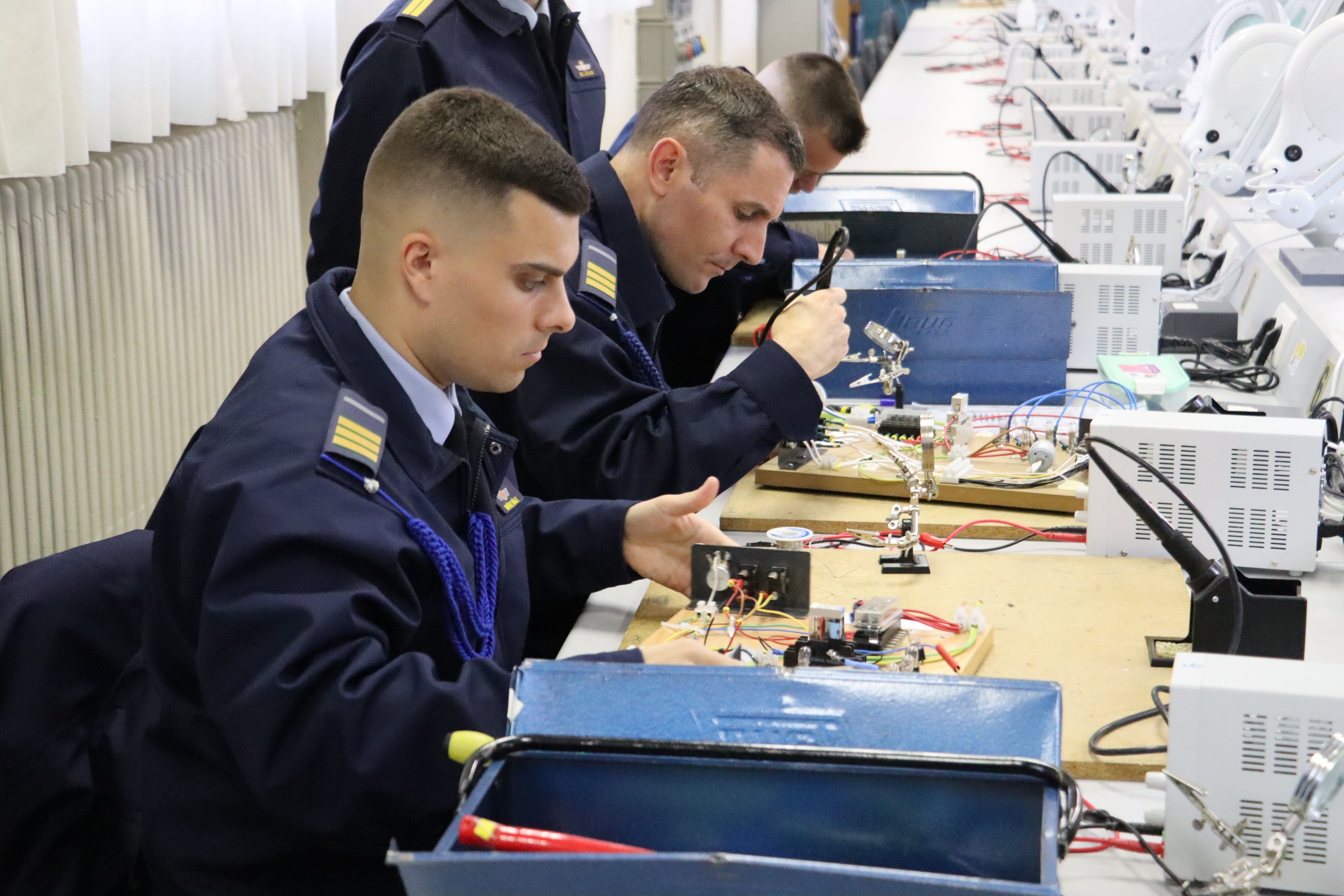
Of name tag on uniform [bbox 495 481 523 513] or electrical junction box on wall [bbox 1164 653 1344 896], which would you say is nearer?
electrical junction box on wall [bbox 1164 653 1344 896]

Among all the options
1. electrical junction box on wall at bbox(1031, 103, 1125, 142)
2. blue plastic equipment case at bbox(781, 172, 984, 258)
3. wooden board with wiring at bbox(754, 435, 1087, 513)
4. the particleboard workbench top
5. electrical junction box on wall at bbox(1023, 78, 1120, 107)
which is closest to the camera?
the particleboard workbench top

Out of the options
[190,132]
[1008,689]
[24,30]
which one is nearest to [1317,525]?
[1008,689]

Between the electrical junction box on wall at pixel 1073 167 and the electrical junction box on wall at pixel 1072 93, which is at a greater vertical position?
the electrical junction box on wall at pixel 1072 93

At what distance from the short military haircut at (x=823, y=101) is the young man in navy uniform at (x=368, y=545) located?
59.5 inches

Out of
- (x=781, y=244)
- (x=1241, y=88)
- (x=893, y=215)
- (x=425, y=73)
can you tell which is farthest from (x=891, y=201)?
(x=425, y=73)

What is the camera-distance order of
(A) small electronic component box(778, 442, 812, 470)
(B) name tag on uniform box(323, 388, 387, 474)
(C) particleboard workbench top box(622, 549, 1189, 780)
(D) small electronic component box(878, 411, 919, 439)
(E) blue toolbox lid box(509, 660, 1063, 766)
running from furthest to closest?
1. (D) small electronic component box(878, 411, 919, 439)
2. (A) small electronic component box(778, 442, 812, 470)
3. (C) particleboard workbench top box(622, 549, 1189, 780)
4. (B) name tag on uniform box(323, 388, 387, 474)
5. (E) blue toolbox lid box(509, 660, 1063, 766)

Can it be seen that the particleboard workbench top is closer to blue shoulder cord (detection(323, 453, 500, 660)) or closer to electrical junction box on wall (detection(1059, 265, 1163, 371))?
blue shoulder cord (detection(323, 453, 500, 660))

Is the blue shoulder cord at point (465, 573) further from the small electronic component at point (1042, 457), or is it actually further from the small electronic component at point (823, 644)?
the small electronic component at point (1042, 457)

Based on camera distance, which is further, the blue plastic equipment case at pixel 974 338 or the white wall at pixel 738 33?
the white wall at pixel 738 33

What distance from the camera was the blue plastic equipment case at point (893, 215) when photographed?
113 inches

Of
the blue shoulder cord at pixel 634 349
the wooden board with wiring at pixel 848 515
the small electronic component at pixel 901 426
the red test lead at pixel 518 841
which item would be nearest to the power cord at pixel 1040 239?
the small electronic component at pixel 901 426

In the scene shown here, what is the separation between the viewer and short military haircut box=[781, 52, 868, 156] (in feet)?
8.87

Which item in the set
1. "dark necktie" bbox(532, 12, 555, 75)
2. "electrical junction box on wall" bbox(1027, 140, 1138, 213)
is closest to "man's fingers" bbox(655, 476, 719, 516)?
"dark necktie" bbox(532, 12, 555, 75)

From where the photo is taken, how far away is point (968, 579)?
148 cm
